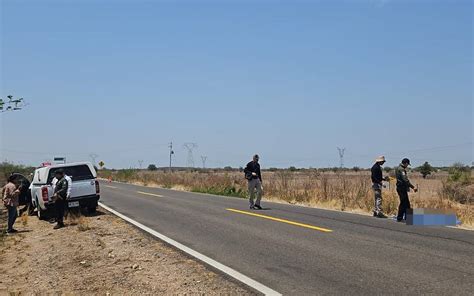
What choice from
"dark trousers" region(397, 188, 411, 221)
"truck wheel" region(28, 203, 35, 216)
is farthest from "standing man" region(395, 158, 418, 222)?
"truck wheel" region(28, 203, 35, 216)

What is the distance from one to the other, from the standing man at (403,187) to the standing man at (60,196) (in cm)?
1045

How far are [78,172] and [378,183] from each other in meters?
11.0

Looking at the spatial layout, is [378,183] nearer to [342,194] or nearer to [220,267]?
[342,194]

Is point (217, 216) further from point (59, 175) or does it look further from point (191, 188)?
point (191, 188)

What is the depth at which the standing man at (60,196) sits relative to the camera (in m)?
15.3

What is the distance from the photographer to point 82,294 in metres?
7.29

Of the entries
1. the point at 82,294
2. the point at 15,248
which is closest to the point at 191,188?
the point at 15,248

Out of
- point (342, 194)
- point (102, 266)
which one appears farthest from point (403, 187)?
point (102, 266)

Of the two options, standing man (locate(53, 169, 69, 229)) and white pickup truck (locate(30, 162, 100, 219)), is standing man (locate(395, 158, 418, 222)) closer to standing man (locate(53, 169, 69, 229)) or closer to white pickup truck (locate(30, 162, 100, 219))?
standing man (locate(53, 169, 69, 229))

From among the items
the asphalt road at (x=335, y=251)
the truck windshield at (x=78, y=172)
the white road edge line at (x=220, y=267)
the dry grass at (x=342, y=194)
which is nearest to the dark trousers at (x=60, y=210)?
the truck windshield at (x=78, y=172)

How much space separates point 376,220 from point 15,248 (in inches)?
403

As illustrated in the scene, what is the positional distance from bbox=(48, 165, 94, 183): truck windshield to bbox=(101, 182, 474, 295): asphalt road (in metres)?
4.47

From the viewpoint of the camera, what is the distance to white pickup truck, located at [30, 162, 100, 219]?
17.3 meters

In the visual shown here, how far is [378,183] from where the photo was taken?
51.2 ft
